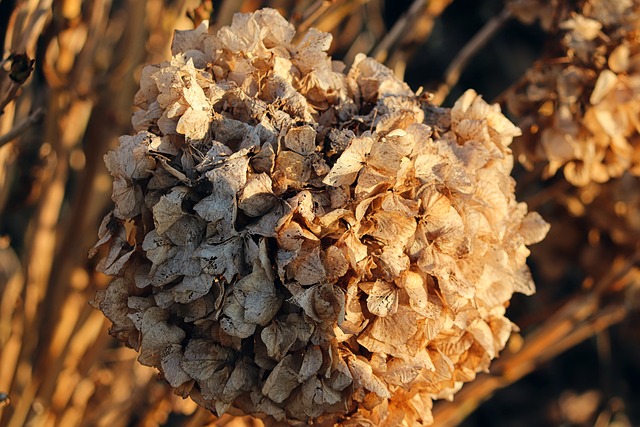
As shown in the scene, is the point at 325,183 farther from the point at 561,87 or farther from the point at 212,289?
the point at 561,87

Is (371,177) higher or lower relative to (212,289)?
higher

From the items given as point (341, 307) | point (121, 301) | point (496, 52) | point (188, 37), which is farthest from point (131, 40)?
point (496, 52)

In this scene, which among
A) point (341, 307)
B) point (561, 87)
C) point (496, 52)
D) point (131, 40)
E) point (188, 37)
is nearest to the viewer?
point (341, 307)

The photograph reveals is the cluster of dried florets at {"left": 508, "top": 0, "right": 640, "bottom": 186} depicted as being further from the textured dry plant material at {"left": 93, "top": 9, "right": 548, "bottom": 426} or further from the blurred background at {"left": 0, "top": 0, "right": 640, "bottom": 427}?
the textured dry plant material at {"left": 93, "top": 9, "right": 548, "bottom": 426}

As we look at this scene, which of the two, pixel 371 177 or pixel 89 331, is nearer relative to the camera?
pixel 371 177

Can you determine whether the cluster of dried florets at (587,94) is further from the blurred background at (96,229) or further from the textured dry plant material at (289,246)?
the textured dry plant material at (289,246)

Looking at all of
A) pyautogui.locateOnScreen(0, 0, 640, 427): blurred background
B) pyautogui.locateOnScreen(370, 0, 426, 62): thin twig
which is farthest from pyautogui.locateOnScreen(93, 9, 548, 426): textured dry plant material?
pyautogui.locateOnScreen(370, 0, 426, 62): thin twig
